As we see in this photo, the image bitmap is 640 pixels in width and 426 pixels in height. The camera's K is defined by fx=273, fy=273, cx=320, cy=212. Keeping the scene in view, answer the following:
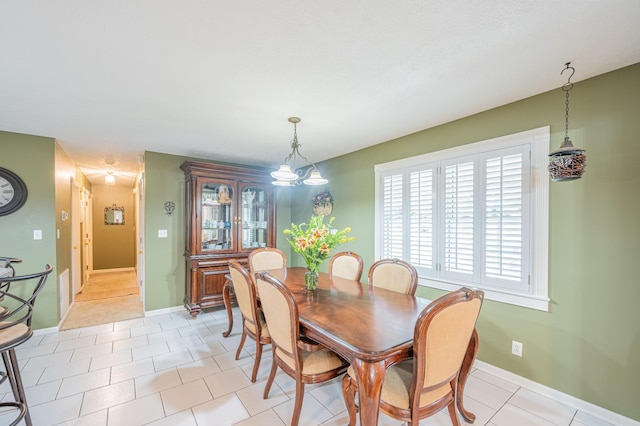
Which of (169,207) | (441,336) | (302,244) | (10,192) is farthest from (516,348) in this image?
(10,192)

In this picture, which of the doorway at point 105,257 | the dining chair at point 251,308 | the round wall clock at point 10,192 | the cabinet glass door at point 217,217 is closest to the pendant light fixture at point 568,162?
the dining chair at point 251,308

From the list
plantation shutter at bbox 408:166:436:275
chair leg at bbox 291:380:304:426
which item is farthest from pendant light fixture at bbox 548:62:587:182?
chair leg at bbox 291:380:304:426

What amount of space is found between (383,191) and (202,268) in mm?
2754

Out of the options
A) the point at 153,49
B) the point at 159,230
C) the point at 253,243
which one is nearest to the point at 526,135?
the point at 153,49

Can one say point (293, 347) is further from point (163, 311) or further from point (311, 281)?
point (163, 311)

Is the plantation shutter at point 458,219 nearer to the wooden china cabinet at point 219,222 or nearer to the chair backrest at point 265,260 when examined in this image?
the chair backrest at point 265,260

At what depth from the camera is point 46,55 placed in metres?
1.67

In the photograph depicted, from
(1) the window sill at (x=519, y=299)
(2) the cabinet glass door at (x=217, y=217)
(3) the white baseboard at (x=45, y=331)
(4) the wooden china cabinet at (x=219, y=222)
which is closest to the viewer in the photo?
(1) the window sill at (x=519, y=299)

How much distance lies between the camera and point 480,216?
A: 2516 mm

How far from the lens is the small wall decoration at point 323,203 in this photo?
4.34 meters

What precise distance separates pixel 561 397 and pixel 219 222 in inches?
167

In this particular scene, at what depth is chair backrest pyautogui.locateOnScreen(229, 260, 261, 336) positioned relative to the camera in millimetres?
2234

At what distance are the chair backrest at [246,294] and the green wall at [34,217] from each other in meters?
2.64

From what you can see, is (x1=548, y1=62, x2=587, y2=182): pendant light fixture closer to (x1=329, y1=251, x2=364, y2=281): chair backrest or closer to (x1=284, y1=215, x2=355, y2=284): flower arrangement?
(x1=284, y1=215, x2=355, y2=284): flower arrangement
